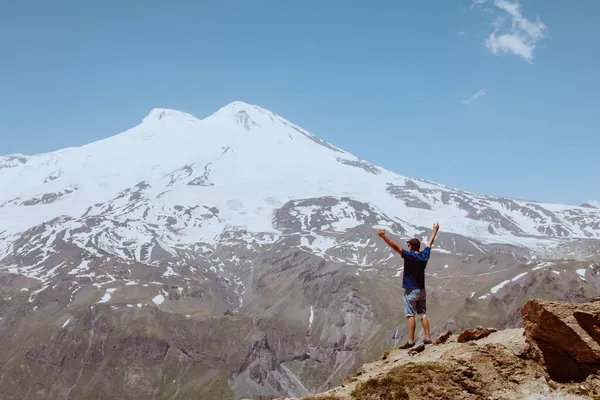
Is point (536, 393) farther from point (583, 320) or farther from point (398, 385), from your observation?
point (398, 385)

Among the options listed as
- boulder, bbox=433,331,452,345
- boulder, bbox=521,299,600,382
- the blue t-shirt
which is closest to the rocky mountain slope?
boulder, bbox=521,299,600,382

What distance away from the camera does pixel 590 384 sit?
10078 millimetres

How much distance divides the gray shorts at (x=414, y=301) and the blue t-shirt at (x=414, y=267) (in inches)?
5.9

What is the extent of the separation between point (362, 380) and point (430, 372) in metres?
1.85

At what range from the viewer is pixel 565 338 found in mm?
10391

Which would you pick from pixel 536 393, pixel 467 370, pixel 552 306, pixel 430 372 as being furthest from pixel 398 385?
pixel 552 306

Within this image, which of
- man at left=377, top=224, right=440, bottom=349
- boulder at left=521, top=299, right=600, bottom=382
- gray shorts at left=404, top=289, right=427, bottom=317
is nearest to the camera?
boulder at left=521, top=299, right=600, bottom=382

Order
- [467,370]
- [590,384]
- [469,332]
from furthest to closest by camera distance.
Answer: [469,332] → [467,370] → [590,384]

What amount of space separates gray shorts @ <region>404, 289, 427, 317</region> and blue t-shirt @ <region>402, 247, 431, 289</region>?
0.15 m

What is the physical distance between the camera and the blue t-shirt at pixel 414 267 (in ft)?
45.2

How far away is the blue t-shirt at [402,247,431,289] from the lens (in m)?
13.8

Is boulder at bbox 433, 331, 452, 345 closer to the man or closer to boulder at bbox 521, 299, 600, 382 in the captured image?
the man

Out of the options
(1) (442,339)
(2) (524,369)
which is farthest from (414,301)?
(2) (524,369)

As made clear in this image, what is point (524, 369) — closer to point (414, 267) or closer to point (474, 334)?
point (474, 334)
